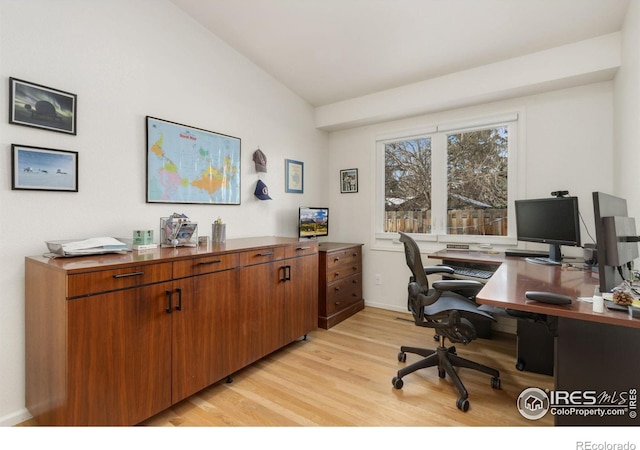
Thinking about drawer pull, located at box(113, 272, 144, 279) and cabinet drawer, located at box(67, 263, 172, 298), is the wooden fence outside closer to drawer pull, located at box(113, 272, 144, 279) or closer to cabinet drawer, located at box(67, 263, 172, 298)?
cabinet drawer, located at box(67, 263, 172, 298)

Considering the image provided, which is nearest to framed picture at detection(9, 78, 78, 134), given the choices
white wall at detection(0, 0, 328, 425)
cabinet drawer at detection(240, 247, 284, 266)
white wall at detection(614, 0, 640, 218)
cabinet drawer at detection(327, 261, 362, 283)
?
white wall at detection(0, 0, 328, 425)

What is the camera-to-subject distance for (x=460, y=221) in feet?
11.1

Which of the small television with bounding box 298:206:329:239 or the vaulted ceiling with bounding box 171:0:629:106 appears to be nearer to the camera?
the vaulted ceiling with bounding box 171:0:629:106

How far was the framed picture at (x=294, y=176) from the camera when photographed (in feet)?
11.7

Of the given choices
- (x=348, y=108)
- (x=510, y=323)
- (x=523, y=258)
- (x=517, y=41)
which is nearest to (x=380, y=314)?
(x=510, y=323)

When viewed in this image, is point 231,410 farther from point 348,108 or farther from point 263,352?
point 348,108

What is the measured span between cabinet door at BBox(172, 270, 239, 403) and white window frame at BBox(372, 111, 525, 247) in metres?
2.32

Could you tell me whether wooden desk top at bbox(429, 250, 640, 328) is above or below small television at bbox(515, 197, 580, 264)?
below

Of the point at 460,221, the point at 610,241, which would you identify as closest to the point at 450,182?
the point at 460,221

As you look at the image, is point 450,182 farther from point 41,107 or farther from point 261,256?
point 41,107

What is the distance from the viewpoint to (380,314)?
363cm

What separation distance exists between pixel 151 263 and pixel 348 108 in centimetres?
296

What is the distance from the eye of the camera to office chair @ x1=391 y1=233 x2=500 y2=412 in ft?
6.22

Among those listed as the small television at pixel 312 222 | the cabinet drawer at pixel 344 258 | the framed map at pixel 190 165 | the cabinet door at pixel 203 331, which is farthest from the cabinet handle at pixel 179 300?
the small television at pixel 312 222
